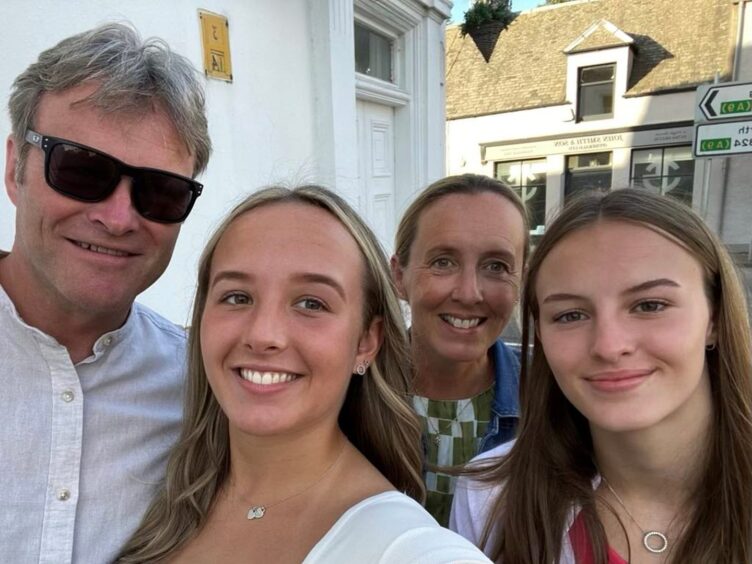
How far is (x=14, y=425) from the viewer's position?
1.25 meters

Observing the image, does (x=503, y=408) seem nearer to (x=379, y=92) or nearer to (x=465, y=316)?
(x=465, y=316)

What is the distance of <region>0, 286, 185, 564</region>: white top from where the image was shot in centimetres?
122

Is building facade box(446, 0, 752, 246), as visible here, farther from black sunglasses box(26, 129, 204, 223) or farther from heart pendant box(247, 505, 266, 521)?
heart pendant box(247, 505, 266, 521)

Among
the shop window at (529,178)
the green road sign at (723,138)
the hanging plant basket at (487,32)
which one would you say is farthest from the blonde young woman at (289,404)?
the shop window at (529,178)

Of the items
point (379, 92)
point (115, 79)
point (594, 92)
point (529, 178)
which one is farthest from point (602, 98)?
point (115, 79)

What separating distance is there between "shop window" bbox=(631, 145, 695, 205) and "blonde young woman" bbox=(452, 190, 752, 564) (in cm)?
1396

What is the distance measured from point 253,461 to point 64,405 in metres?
0.47

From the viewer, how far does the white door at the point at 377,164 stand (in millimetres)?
4681

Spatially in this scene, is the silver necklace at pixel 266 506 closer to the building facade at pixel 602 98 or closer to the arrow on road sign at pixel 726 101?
the arrow on road sign at pixel 726 101

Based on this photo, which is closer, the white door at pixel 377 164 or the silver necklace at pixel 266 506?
the silver necklace at pixel 266 506

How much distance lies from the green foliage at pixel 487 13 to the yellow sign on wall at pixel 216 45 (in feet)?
11.4

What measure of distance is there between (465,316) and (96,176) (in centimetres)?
116

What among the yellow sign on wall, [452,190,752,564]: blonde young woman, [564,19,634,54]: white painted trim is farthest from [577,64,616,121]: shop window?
[452,190,752,564]: blonde young woman

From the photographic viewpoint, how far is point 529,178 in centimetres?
1561
